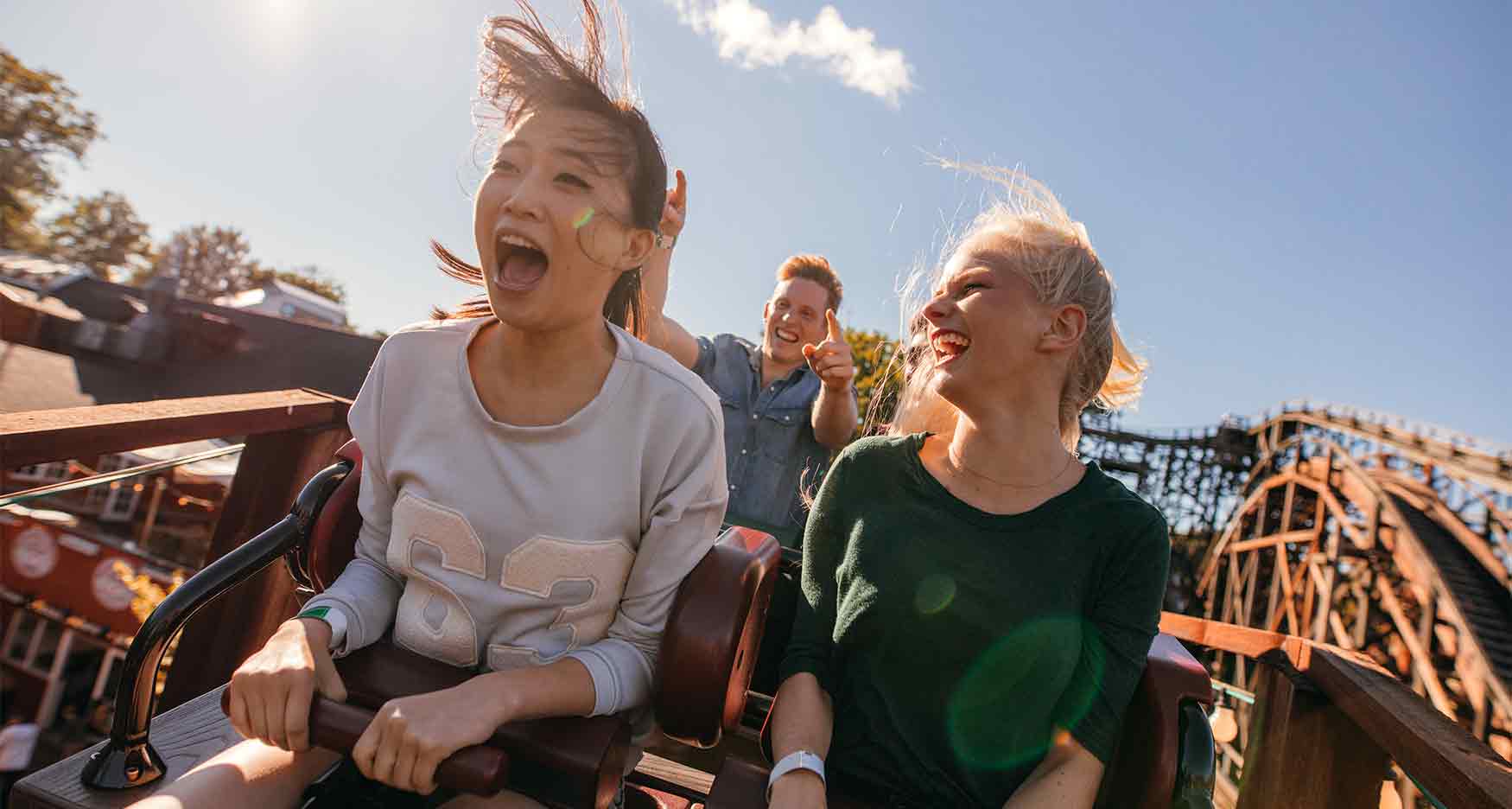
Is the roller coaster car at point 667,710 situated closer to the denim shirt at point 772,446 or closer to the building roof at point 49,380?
the denim shirt at point 772,446

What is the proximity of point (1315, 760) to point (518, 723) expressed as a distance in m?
1.89

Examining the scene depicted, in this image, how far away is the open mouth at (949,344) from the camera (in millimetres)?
1405

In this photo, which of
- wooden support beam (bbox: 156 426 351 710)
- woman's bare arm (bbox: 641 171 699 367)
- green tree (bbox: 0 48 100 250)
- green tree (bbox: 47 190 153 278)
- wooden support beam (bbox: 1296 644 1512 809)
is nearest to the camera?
wooden support beam (bbox: 1296 644 1512 809)

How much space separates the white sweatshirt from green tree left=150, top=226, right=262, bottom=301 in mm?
46617

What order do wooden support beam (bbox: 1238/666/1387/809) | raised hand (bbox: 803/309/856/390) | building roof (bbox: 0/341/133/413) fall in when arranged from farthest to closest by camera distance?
building roof (bbox: 0/341/133/413) → raised hand (bbox: 803/309/856/390) → wooden support beam (bbox: 1238/666/1387/809)

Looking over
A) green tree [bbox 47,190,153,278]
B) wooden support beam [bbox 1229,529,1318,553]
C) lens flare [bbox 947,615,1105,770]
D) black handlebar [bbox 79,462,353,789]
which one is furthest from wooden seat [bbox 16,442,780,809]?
green tree [bbox 47,190,153,278]

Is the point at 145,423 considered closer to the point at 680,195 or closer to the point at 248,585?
the point at 248,585

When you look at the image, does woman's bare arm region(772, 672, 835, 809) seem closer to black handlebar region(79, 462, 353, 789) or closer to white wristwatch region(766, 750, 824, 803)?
white wristwatch region(766, 750, 824, 803)

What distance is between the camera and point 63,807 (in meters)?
0.97

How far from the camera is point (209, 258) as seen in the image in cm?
4119

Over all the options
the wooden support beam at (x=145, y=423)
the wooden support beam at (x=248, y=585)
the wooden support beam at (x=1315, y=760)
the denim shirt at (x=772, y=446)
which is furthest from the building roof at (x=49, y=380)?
the wooden support beam at (x=1315, y=760)

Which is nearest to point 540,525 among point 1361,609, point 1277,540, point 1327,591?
point 1327,591

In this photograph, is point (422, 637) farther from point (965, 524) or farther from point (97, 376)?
point (97, 376)

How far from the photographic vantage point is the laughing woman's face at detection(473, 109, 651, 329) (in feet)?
3.74
